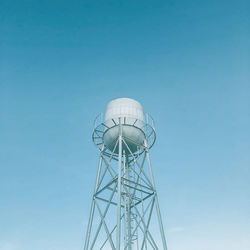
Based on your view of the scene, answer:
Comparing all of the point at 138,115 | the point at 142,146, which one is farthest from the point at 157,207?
the point at 138,115

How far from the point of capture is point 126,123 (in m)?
16.8

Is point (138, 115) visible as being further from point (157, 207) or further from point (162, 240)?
point (162, 240)

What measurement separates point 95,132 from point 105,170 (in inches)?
102

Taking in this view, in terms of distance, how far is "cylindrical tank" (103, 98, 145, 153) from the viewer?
54.5 ft

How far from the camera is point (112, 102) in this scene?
18000 mm

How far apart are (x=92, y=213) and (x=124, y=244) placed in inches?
99.3

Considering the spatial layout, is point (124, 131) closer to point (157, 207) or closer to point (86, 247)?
point (157, 207)

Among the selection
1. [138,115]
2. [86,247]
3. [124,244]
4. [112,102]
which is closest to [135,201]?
[124,244]

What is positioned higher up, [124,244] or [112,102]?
[112,102]

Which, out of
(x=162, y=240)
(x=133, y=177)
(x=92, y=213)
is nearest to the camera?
(x=162, y=240)

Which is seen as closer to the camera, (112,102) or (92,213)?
(92,213)

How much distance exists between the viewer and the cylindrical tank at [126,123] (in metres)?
16.6

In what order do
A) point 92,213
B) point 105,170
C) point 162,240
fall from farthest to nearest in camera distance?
point 105,170
point 92,213
point 162,240

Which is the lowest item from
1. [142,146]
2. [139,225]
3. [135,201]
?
[139,225]
